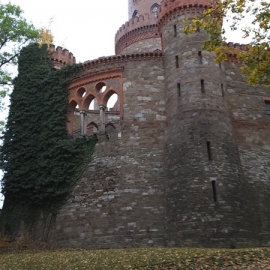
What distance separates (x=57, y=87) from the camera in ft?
74.8

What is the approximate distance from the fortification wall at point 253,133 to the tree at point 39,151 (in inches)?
300

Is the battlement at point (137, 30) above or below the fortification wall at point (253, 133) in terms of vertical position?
above

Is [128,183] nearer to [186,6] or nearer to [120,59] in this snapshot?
[120,59]

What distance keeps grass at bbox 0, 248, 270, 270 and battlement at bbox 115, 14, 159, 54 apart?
21634mm

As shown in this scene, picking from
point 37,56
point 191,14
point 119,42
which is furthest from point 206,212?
point 119,42

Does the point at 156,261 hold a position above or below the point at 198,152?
below

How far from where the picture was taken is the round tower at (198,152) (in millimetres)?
16781

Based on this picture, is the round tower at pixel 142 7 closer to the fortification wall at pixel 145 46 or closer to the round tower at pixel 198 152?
the fortification wall at pixel 145 46

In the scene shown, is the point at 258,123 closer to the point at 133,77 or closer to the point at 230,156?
the point at 230,156

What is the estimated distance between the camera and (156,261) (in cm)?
1181

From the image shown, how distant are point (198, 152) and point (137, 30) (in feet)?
56.0

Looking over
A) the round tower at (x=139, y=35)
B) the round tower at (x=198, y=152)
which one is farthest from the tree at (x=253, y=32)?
the round tower at (x=139, y=35)

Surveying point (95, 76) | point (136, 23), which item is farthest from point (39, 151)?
point (136, 23)

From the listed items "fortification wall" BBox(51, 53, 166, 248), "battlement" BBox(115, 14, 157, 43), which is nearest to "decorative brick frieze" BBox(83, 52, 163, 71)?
"fortification wall" BBox(51, 53, 166, 248)
